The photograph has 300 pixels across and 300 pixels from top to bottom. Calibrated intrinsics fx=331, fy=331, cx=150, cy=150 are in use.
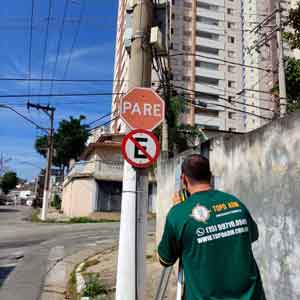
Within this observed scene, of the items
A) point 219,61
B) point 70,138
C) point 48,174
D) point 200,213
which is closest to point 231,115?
point 219,61

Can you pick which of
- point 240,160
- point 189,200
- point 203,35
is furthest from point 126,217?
point 203,35

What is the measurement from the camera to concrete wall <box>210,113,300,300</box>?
3.32m

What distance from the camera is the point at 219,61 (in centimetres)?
5031

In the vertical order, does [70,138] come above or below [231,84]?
below

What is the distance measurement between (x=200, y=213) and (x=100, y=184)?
2277cm

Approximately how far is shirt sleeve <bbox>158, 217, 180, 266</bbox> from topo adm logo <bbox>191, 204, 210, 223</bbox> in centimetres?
15

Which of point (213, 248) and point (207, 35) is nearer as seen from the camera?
point (213, 248)

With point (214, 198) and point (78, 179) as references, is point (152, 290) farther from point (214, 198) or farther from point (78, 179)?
point (78, 179)

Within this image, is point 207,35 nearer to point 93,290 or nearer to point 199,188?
point 93,290

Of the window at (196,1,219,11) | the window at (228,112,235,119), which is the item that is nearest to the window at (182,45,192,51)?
the window at (196,1,219,11)

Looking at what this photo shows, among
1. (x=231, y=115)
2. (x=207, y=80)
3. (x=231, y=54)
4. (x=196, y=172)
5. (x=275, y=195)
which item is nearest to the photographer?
(x=196, y=172)

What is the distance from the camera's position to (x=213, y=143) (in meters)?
5.27

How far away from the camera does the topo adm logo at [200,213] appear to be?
6.02 feet

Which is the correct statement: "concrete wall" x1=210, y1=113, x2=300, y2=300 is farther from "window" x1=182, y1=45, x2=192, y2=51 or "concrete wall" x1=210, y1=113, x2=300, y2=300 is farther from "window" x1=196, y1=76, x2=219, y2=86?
"window" x1=182, y1=45, x2=192, y2=51
